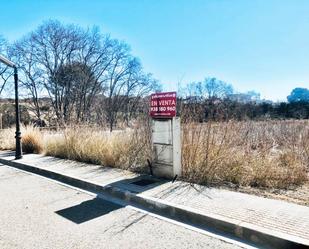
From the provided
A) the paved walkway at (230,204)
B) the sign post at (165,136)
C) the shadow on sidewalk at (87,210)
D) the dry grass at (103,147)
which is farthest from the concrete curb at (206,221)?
the dry grass at (103,147)

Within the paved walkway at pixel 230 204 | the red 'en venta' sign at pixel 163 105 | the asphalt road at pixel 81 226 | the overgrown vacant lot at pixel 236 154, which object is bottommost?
the asphalt road at pixel 81 226

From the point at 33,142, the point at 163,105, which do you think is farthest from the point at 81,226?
the point at 33,142

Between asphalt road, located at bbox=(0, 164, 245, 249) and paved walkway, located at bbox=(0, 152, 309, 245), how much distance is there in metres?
0.57

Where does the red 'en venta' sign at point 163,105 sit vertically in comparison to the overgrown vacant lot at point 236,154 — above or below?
above

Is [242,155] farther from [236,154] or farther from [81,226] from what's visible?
[81,226]

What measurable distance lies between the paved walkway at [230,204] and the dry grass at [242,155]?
727 millimetres

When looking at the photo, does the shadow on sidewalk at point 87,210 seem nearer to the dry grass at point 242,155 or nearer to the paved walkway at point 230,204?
the paved walkway at point 230,204

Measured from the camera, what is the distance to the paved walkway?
14.9 ft

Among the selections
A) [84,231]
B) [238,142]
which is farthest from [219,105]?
[84,231]

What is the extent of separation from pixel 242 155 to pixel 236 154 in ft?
0.42

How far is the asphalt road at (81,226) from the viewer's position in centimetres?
445

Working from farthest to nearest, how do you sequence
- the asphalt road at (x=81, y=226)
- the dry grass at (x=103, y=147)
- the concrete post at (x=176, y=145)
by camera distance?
the dry grass at (x=103, y=147) → the concrete post at (x=176, y=145) → the asphalt road at (x=81, y=226)

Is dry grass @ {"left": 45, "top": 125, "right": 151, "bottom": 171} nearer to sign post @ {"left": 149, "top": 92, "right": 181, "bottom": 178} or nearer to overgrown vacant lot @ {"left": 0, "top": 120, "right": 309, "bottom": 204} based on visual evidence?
overgrown vacant lot @ {"left": 0, "top": 120, "right": 309, "bottom": 204}

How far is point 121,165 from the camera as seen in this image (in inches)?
373
